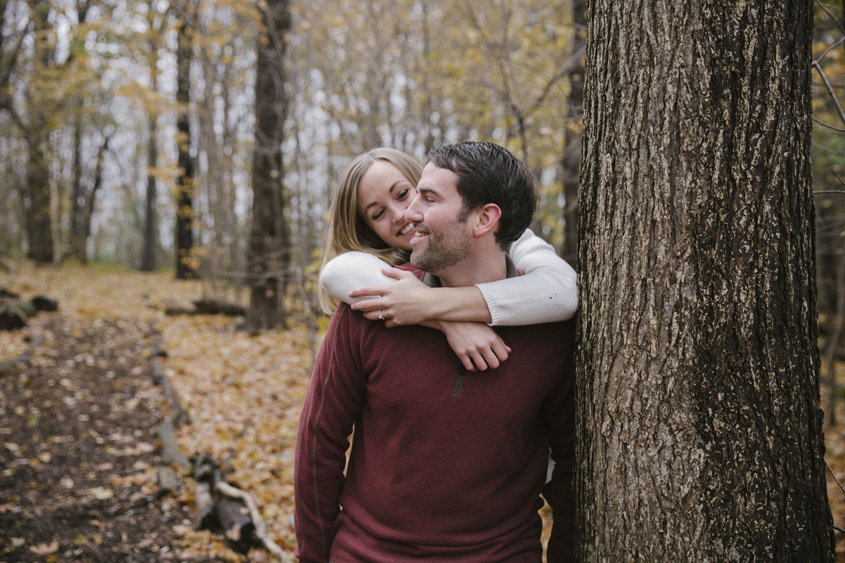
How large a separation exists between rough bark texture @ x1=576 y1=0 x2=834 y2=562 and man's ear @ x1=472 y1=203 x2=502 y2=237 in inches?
16.3

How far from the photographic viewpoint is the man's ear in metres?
1.84

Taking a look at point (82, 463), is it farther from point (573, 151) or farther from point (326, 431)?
point (573, 151)

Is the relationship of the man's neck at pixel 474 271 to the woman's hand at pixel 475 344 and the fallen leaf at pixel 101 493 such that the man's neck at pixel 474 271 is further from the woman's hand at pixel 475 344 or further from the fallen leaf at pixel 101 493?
the fallen leaf at pixel 101 493

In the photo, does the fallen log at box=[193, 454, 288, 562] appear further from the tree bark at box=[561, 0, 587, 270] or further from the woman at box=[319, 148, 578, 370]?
the tree bark at box=[561, 0, 587, 270]

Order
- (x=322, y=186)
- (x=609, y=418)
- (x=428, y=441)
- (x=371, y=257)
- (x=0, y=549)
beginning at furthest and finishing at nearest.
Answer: (x=322, y=186), (x=0, y=549), (x=371, y=257), (x=428, y=441), (x=609, y=418)

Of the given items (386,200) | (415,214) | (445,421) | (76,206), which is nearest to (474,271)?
(415,214)

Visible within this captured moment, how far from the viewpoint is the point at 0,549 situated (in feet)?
12.5

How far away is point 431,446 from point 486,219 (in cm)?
76

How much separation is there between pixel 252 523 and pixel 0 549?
166cm

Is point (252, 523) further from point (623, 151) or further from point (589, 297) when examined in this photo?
point (623, 151)

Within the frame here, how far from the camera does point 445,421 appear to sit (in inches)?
70.4

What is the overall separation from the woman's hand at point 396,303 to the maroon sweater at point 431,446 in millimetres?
80

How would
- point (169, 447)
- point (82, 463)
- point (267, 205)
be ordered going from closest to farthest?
point (82, 463) < point (169, 447) < point (267, 205)

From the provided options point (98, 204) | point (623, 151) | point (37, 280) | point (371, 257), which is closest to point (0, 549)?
point (371, 257)
